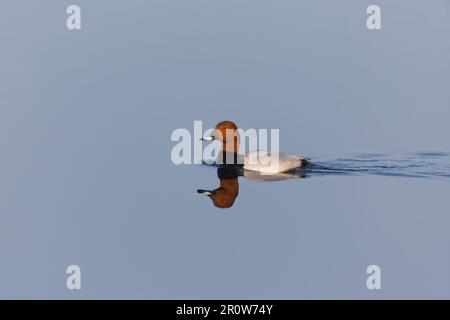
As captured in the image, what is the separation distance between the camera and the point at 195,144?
19.1ft

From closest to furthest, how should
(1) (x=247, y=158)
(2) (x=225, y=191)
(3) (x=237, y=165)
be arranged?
(2) (x=225, y=191)
(1) (x=247, y=158)
(3) (x=237, y=165)

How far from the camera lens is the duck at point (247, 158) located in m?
5.74

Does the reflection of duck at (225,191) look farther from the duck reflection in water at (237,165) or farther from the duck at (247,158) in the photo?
the duck at (247,158)

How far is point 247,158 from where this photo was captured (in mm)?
5961

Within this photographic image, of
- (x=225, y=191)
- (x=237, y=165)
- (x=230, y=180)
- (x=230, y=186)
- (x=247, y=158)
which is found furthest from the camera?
(x=237, y=165)

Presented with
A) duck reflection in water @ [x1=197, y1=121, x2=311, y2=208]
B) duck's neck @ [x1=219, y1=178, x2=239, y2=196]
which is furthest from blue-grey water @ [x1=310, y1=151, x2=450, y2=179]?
duck's neck @ [x1=219, y1=178, x2=239, y2=196]

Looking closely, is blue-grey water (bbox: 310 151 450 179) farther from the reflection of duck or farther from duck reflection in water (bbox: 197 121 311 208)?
the reflection of duck

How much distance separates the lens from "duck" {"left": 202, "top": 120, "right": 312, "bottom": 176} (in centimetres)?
574

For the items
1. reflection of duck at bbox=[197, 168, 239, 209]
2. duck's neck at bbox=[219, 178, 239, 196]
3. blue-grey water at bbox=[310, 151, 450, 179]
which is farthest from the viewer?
blue-grey water at bbox=[310, 151, 450, 179]

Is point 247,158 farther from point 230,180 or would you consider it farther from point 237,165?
point 230,180

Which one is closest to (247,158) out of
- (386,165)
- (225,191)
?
(225,191)
